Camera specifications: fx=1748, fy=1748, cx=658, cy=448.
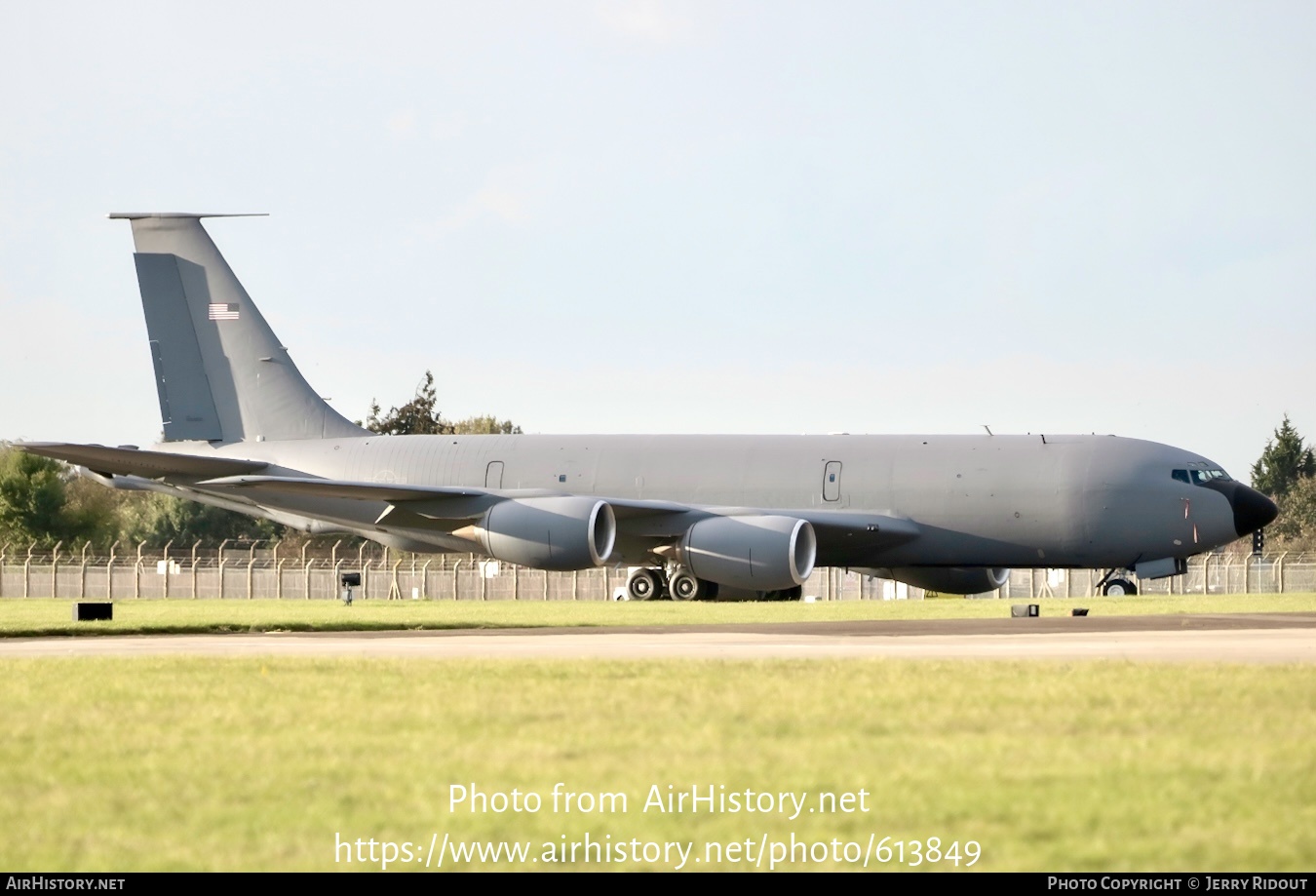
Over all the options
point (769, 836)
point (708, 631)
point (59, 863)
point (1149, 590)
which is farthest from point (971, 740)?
point (1149, 590)

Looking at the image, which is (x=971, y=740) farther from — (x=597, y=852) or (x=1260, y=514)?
(x=1260, y=514)

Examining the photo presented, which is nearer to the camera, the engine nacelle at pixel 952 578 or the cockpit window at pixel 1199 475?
the cockpit window at pixel 1199 475

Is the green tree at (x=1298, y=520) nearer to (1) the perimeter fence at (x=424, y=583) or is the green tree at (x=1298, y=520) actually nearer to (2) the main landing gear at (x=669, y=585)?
(1) the perimeter fence at (x=424, y=583)

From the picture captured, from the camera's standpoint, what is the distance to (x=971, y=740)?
810 cm

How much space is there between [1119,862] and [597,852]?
1667 millimetres

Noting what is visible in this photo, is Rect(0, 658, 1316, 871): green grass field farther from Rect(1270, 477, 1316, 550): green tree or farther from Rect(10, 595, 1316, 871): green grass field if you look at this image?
Rect(1270, 477, 1316, 550): green tree

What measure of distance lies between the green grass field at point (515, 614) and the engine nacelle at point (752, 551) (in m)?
1.83

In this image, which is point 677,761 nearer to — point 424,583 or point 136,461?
point 136,461

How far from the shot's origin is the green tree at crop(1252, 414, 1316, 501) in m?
112

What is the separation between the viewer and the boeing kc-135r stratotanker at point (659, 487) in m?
35.5

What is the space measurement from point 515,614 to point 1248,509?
54.5ft

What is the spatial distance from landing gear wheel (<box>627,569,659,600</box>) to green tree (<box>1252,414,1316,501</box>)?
82444mm

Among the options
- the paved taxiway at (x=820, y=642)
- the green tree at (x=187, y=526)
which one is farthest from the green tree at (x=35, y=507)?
the paved taxiway at (x=820, y=642)

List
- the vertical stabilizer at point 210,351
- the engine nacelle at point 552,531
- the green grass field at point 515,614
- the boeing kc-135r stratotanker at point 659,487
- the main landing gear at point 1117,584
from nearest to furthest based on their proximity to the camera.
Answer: the green grass field at point 515,614 < the engine nacelle at point 552,531 < the boeing kc-135r stratotanker at point 659,487 < the main landing gear at point 1117,584 < the vertical stabilizer at point 210,351
